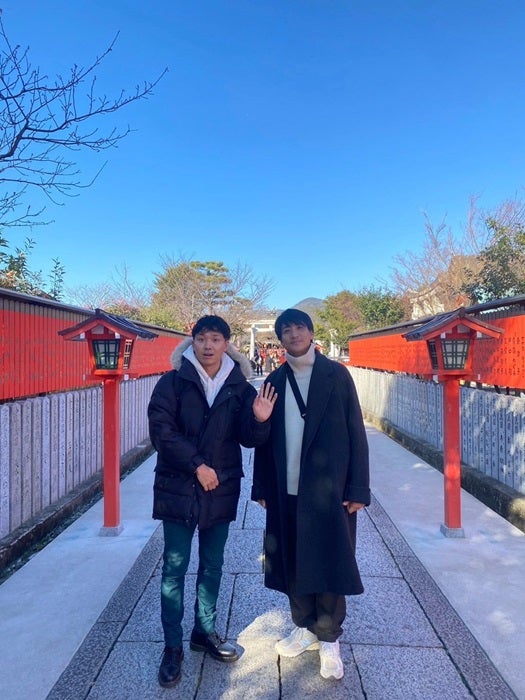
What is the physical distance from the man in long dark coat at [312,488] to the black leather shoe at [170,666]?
53cm

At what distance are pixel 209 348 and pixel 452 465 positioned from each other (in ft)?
8.62

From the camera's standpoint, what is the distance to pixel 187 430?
7.57ft

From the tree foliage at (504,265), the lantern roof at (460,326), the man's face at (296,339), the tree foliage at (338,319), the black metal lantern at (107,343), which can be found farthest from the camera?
the tree foliage at (338,319)

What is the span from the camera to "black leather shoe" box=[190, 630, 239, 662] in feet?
7.65

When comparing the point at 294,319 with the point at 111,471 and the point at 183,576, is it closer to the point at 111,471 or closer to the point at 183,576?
the point at 183,576

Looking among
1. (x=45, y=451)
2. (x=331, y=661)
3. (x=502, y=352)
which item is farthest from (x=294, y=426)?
(x=502, y=352)

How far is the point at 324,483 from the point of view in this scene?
2.25 meters

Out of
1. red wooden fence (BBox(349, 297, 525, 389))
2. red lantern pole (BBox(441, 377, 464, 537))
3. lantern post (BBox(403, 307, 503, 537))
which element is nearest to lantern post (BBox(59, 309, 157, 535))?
lantern post (BBox(403, 307, 503, 537))

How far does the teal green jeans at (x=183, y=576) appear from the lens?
7.39 ft

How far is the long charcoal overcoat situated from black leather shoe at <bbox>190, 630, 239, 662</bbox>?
380 mm

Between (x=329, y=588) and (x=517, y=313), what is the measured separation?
3.38 m

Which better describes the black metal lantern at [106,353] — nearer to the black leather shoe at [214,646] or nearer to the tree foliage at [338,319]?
the black leather shoe at [214,646]

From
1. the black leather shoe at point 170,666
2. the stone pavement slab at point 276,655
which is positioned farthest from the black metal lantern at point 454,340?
the black leather shoe at point 170,666

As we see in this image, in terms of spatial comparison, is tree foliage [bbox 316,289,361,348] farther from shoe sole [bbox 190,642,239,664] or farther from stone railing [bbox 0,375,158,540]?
shoe sole [bbox 190,642,239,664]
